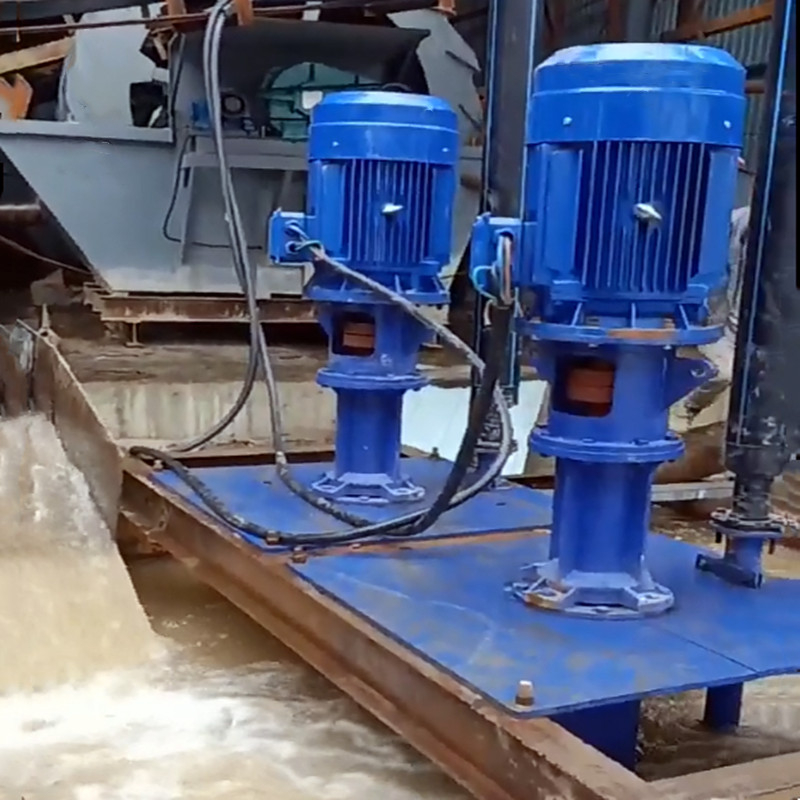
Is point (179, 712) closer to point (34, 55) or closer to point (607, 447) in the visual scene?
point (607, 447)

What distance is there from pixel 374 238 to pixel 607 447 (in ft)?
2.92

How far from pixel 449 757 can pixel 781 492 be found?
254cm

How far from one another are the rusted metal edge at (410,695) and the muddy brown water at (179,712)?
0.18 metres

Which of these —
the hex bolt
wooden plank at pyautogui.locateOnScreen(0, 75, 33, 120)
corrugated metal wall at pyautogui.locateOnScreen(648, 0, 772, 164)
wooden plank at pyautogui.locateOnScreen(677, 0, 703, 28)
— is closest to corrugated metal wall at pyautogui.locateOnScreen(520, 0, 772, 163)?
corrugated metal wall at pyautogui.locateOnScreen(648, 0, 772, 164)

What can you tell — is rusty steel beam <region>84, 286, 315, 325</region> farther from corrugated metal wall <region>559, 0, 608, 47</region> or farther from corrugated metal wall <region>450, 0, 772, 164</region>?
corrugated metal wall <region>559, 0, 608, 47</region>

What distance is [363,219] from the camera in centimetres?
A: 254

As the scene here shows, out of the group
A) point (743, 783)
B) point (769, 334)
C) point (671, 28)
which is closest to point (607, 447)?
point (769, 334)

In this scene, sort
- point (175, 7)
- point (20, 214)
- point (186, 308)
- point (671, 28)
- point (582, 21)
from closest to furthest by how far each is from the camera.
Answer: point (175, 7) → point (186, 308) → point (20, 214) → point (671, 28) → point (582, 21)

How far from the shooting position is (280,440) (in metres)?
Answer: 2.84

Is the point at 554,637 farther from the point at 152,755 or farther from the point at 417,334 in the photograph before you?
the point at 417,334

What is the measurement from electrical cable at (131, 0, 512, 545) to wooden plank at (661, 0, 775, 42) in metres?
3.67

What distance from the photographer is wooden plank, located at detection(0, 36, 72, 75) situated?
233 inches

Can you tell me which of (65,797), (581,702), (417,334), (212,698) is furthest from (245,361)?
(581,702)

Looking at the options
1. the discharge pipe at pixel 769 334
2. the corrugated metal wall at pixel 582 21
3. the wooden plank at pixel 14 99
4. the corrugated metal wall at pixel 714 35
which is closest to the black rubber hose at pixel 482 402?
the discharge pipe at pixel 769 334
